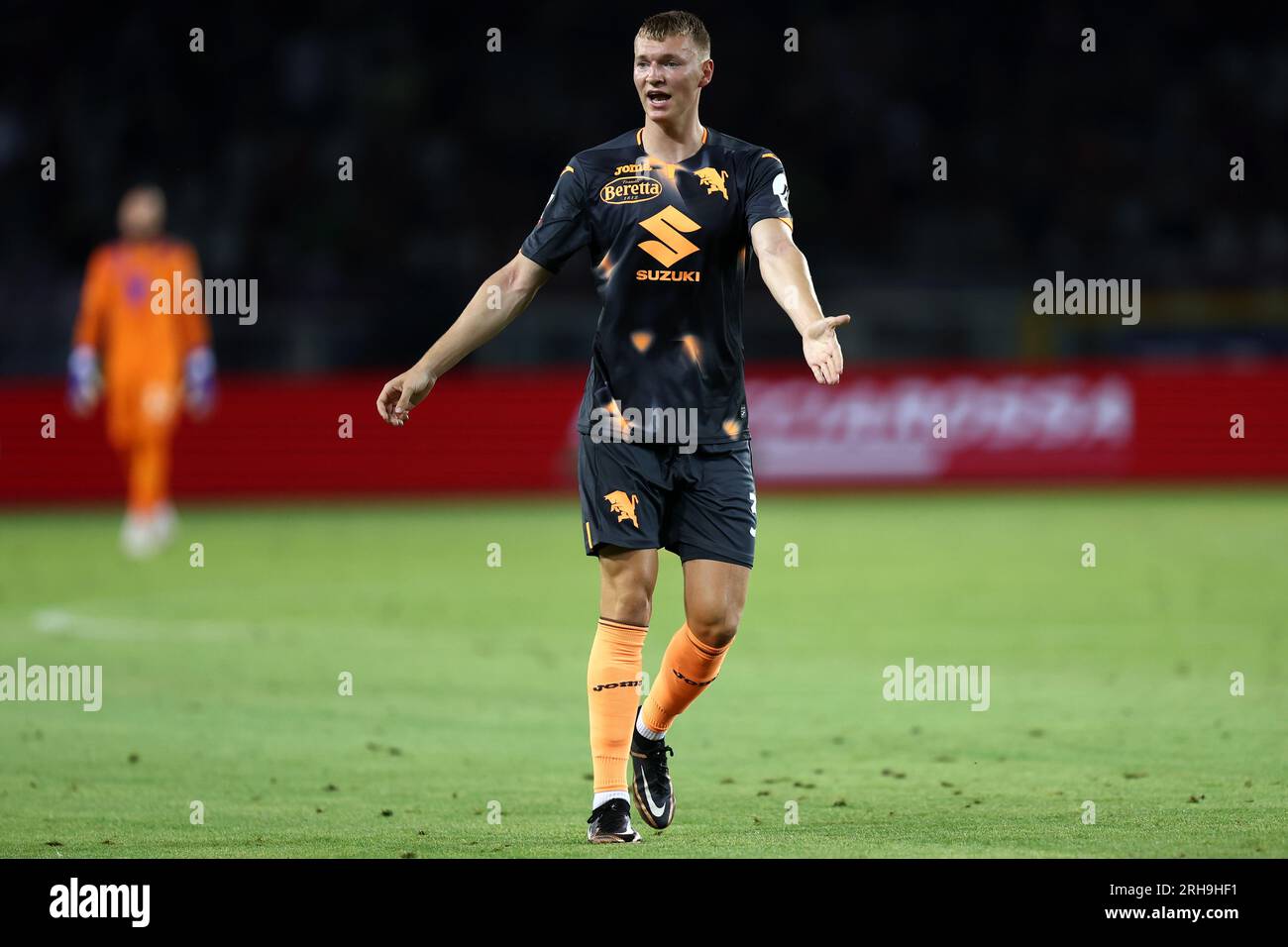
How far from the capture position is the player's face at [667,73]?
5.88 metres

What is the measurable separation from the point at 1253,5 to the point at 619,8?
1021 cm

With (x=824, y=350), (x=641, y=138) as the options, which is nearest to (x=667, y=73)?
(x=641, y=138)

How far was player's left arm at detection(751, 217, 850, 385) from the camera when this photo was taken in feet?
17.4

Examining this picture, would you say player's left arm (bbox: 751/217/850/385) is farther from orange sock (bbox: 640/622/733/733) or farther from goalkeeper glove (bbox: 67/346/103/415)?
goalkeeper glove (bbox: 67/346/103/415)

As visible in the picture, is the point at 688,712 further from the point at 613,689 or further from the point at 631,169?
the point at 631,169

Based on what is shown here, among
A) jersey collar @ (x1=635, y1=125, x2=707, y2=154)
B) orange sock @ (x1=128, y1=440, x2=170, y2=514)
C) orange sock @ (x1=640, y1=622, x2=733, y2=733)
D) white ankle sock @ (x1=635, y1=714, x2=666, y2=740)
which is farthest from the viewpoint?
orange sock @ (x1=128, y1=440, x2=170, y2=514)

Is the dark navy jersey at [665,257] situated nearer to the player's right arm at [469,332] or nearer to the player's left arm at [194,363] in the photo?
the player's right arm at [469,332]

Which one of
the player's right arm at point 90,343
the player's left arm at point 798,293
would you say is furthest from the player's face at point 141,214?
the player's left arm at point 798,293

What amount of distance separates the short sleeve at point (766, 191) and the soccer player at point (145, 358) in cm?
1118

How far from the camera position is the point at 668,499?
6105 millimetres

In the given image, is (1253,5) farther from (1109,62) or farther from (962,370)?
(962,370)

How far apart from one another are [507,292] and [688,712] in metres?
3.40

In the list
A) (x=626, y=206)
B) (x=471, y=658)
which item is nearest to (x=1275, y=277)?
(x=471, y=658)

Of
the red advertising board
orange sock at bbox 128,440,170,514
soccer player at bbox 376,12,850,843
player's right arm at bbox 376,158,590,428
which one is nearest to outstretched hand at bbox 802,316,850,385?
soccer player at bbox 376,12,850,843
